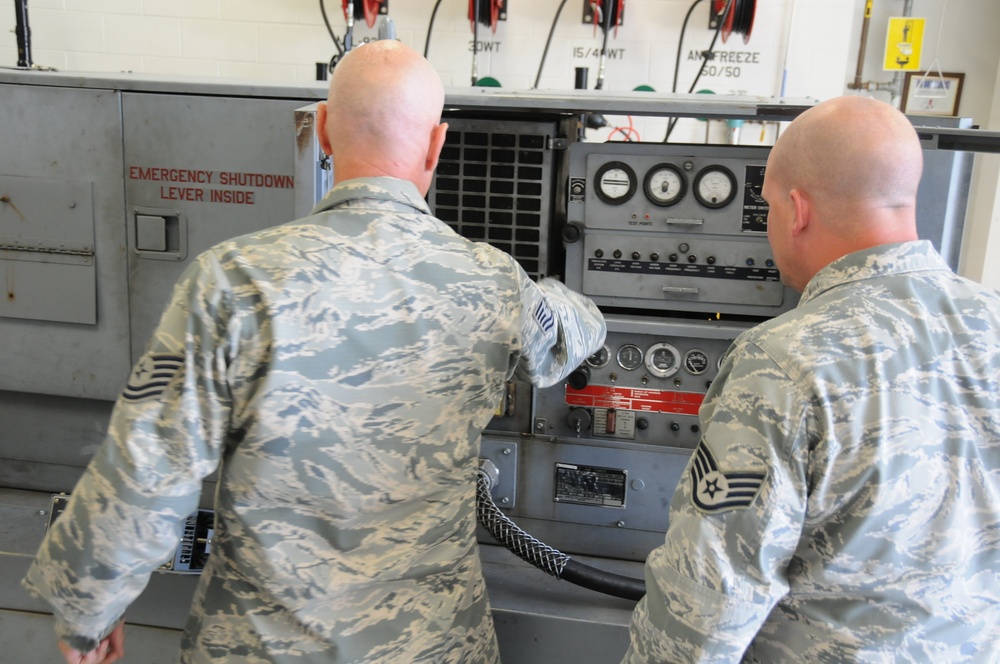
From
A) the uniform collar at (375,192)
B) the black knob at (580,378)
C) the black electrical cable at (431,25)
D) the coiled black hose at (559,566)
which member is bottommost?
the coiled black hose at (559,566)

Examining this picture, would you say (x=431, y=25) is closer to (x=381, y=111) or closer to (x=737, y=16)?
(x=737, y=16)

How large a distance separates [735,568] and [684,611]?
3.3 inches

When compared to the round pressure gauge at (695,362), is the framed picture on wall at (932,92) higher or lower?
higher

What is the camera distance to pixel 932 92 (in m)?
3.38

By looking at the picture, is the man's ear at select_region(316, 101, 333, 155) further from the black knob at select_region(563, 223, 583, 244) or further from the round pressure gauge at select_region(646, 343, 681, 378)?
the round pressure gauge at select_region(646, 343, 681, 378)

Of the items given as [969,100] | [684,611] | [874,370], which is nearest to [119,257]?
[684,611]

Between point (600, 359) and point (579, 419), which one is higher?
point (600, 359)

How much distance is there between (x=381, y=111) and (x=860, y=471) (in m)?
0.78

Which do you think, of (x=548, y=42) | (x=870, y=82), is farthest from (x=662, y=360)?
(x=870, y=82)

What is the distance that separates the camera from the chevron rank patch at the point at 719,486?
0.91m

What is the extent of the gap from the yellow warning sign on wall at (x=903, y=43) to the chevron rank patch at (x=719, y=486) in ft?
9.11

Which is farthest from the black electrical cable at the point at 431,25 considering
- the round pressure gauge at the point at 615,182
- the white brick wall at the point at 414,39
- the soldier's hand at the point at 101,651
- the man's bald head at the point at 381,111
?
the soldier's hand at the point at 101,651

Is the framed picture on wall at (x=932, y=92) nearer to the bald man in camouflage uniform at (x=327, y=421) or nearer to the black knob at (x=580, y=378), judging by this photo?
the black knob at (x=580, y=378)

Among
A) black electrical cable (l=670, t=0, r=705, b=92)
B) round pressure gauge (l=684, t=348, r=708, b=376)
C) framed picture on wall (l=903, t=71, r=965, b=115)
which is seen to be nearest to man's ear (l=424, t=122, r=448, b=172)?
round pressure gauge (l=684, t=348, r=708, b=376)
